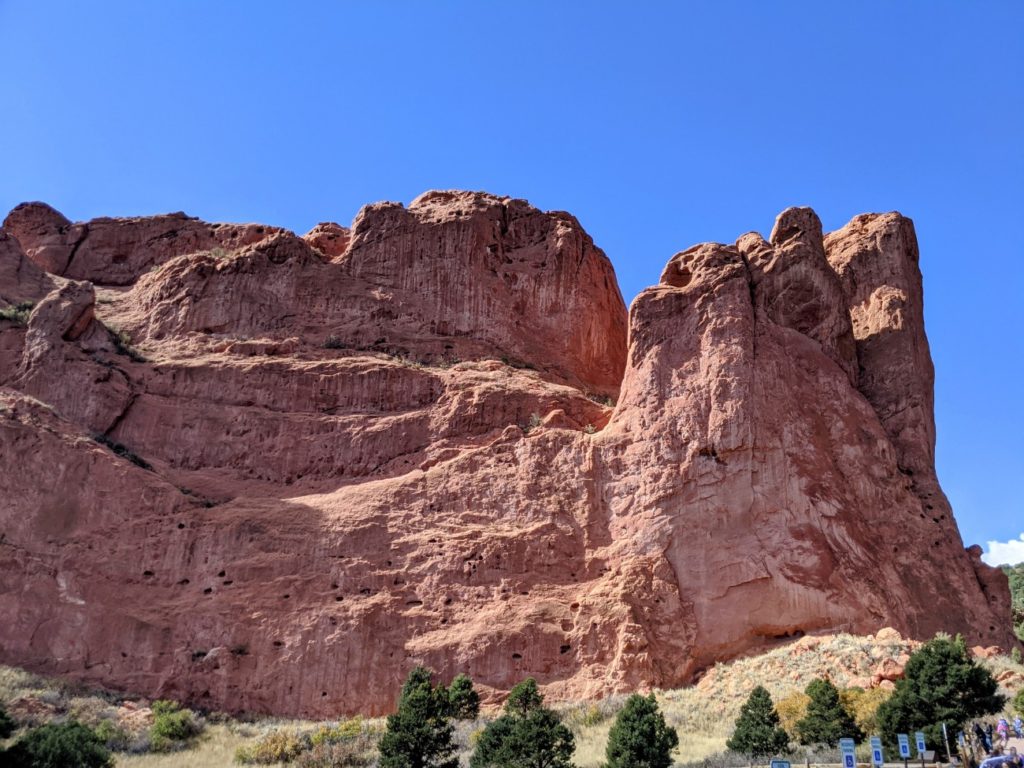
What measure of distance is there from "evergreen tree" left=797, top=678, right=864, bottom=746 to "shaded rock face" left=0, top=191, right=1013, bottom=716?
4757 mm

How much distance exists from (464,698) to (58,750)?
30.0 feet

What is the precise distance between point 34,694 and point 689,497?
1740 cm

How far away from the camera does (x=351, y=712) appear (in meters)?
26.2

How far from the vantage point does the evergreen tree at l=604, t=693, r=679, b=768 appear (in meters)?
19.8

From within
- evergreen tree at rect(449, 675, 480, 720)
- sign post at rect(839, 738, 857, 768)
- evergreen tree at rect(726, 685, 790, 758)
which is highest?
evergreen tree at rect(449, 675, 480, 720)

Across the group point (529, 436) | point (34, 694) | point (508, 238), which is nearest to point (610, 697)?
point (529, 436)

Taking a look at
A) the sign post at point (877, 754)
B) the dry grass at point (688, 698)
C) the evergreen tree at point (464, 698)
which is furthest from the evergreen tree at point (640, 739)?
the sign post at point (877, 754)

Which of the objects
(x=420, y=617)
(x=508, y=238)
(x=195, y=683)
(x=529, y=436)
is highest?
(x=508, y=238)

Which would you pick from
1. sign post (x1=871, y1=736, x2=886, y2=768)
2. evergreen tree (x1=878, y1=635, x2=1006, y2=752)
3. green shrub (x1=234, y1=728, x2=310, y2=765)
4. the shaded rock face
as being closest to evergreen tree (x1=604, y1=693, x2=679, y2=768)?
evergreen tree (x1=878, y1=635, x2=1006, y2=752)

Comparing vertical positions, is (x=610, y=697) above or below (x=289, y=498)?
below

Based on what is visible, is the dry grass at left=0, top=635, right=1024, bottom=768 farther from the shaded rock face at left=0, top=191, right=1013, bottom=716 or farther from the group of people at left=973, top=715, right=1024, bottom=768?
the group of people at left=973, top=715, right=1024, bottom=768

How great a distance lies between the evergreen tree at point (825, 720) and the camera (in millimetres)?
21172

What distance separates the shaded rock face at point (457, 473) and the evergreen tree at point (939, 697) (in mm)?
5796

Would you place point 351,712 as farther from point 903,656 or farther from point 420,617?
point 903,656
